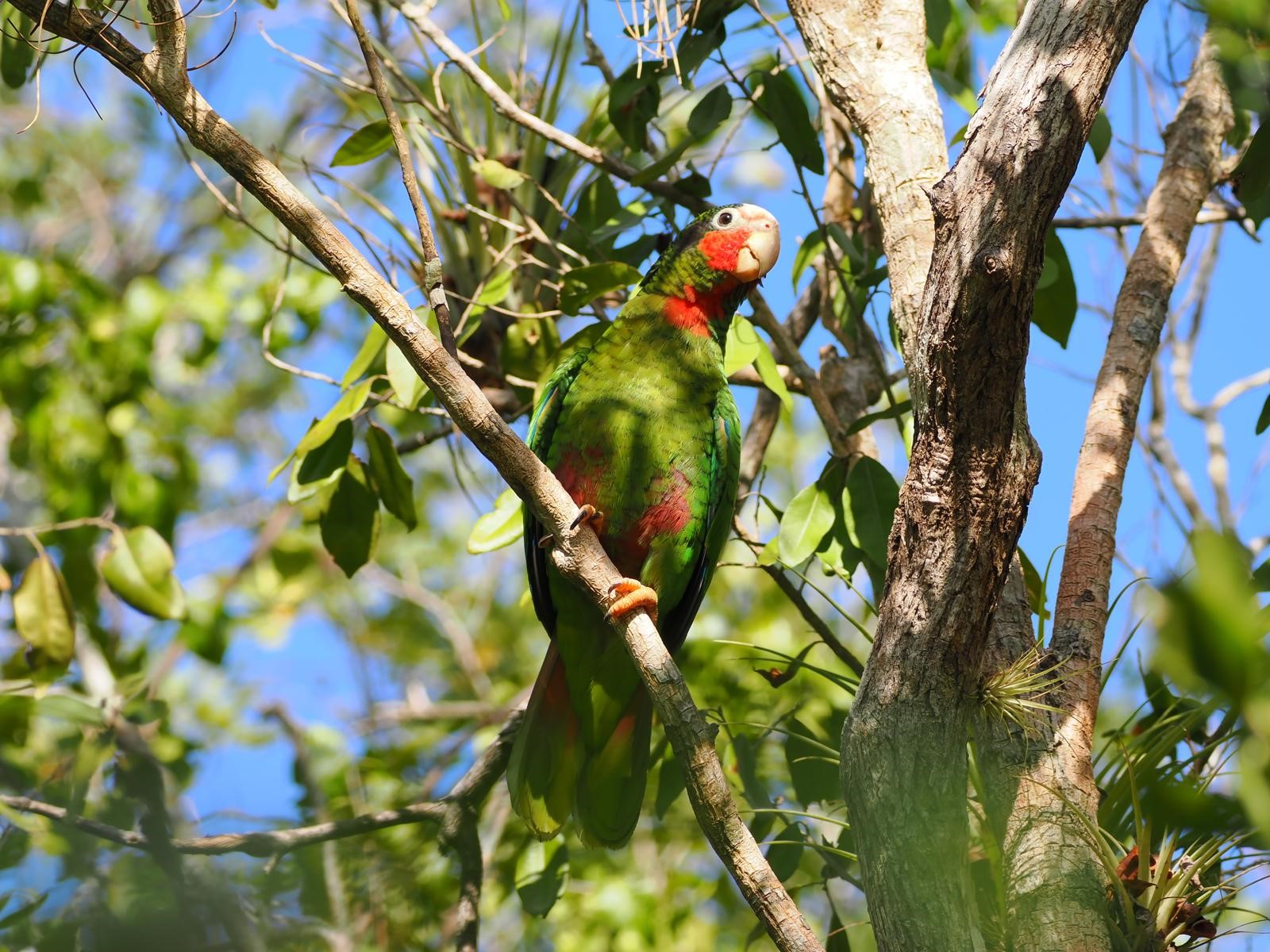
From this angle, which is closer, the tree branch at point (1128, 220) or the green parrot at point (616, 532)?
the green parrot at point (616, 532)

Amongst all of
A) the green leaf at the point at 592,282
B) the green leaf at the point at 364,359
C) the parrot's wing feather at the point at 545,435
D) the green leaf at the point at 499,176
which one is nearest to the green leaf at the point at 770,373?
the green leaf at the point at 592,282

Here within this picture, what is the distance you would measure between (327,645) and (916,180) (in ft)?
19.2

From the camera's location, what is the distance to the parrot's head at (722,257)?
3.06 metres

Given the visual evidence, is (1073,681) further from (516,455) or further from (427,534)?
(427,534)

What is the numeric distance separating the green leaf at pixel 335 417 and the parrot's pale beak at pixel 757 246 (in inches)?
41.7

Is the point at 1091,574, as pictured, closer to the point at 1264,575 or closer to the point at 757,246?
the point at 1264,575

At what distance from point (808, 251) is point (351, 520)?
1428 millimetres

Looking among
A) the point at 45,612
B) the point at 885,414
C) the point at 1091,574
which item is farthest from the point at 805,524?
the point at 45,612

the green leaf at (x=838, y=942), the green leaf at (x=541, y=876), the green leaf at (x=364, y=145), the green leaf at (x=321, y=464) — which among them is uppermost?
the green leaf at (x=364, y=145)

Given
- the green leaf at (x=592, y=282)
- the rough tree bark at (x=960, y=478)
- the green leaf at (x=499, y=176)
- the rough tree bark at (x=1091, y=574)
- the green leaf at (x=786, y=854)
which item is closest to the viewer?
the rough tree bark at (x=960, y=478)

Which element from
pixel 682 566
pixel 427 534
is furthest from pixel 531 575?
pixel 427 534

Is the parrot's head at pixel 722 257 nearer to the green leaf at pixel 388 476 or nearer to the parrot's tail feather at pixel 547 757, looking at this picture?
the green leaf at pixel 388 476

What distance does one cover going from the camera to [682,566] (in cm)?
284

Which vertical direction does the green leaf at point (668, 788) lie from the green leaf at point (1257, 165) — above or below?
below
